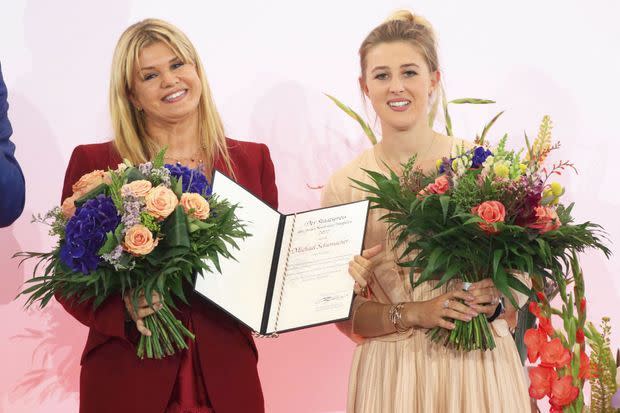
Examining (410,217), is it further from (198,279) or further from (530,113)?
(530,113)

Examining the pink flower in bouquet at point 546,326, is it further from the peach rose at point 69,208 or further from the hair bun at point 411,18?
the peach rose at point 69,208

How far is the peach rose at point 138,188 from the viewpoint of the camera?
8.23 ft

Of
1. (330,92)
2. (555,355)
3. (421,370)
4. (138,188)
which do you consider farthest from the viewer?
(330,92)

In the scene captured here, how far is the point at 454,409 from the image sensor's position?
283 cm

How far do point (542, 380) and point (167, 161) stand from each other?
1.40 m

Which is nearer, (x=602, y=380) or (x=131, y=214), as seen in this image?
(x=602, y=380)

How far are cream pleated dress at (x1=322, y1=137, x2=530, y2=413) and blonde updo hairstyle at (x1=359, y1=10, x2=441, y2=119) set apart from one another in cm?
41

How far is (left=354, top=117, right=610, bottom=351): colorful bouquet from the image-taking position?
262 cm

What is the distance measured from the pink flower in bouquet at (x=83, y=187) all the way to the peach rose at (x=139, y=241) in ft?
0.70

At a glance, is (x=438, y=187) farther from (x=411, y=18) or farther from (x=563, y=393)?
(x=411, y=18)

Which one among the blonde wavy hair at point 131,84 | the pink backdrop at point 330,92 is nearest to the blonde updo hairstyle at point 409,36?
the blonde wavy hair at point 131,84

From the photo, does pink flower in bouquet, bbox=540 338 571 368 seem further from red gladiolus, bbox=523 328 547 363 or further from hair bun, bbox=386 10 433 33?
hair bun, bbox=386 10 433 33

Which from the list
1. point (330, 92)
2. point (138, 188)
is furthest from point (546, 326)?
point (330, 92)

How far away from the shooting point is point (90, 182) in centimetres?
264
